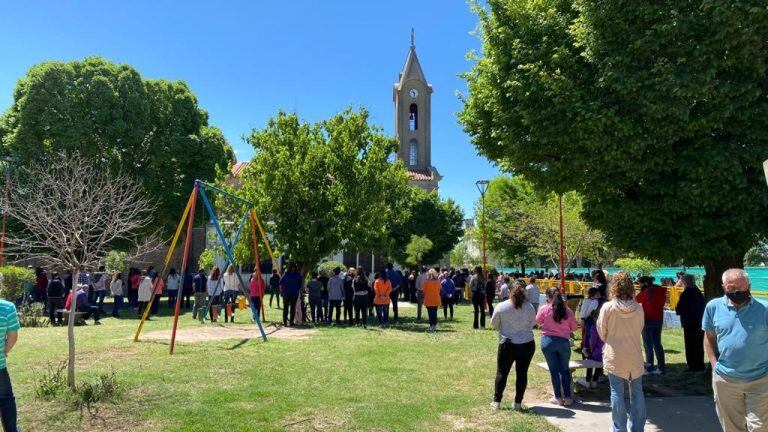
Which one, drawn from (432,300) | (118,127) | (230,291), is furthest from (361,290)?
(118,127)

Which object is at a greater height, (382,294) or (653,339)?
(382,294)

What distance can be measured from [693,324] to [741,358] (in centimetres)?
549

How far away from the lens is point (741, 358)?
4.33m

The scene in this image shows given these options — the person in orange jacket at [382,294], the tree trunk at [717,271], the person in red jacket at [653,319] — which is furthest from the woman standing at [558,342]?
the person in orange jacket at [382,294]

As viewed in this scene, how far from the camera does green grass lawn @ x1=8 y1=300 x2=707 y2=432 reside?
20.6ft

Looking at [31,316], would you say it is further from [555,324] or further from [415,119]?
[415,119]

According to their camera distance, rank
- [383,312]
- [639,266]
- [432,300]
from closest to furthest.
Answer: [432,300] → [383,312] → [639,266]

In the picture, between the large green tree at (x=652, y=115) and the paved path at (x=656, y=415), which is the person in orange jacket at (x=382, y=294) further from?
the paved path at (x=656, y=415)

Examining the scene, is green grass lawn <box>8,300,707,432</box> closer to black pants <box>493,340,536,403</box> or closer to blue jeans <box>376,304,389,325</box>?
black pants <box>493,340,536,403</box>

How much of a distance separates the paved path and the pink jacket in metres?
0.95

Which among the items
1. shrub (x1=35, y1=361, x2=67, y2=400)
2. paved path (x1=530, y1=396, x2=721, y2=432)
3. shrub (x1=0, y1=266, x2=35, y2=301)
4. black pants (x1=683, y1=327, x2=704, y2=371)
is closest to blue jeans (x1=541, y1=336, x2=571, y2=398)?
paved path (x1=530, y1=396, x2=721, y2=432)

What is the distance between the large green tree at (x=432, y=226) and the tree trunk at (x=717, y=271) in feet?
111

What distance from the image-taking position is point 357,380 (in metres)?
8.38

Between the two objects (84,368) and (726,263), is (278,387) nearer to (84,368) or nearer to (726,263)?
(84,368)
